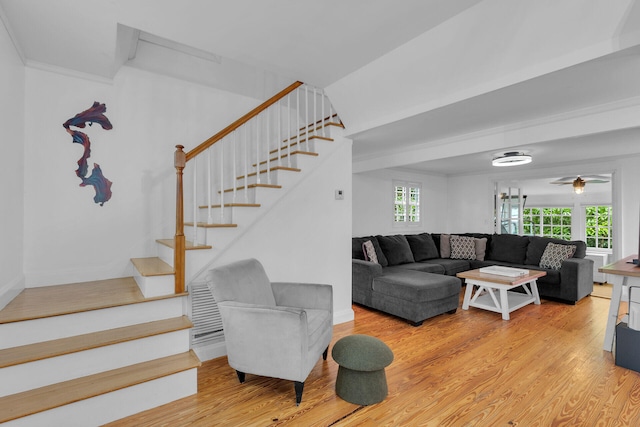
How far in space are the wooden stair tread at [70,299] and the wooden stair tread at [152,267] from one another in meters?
0.18

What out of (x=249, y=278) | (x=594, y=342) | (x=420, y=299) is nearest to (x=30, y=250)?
(x=249, y=278)

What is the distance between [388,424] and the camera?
1947 mm

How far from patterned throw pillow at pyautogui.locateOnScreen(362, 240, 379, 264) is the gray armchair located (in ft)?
7.04

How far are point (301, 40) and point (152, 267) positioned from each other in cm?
220

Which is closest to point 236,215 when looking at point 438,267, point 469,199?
point 438,267

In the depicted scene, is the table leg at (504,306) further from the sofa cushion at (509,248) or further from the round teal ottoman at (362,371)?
the round teal ottoman at (362,371)

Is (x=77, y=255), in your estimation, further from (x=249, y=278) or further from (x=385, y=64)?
(x=385, y=64)

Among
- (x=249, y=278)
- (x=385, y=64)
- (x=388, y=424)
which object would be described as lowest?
(x=388, y=424)

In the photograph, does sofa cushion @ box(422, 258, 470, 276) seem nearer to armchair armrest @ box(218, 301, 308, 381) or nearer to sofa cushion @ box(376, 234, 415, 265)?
sofa cushion @ box(376, 234, 415, 265)

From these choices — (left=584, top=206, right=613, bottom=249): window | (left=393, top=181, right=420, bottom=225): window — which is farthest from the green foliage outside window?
(left=584, top=206, right=613, bottom=249): window

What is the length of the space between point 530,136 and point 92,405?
431 cm

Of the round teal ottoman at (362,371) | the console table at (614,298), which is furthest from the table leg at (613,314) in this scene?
the round teal ottoman at (362,371)

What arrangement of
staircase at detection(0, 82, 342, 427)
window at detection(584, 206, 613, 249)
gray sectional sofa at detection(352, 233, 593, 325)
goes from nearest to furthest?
staircase at detection(0, 82, 342, 427)
gray sectional sofa at detection(352, 233, 593, 325)
window at detection(584, 206, 613, 249)

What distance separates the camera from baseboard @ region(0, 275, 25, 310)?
2.16 m
